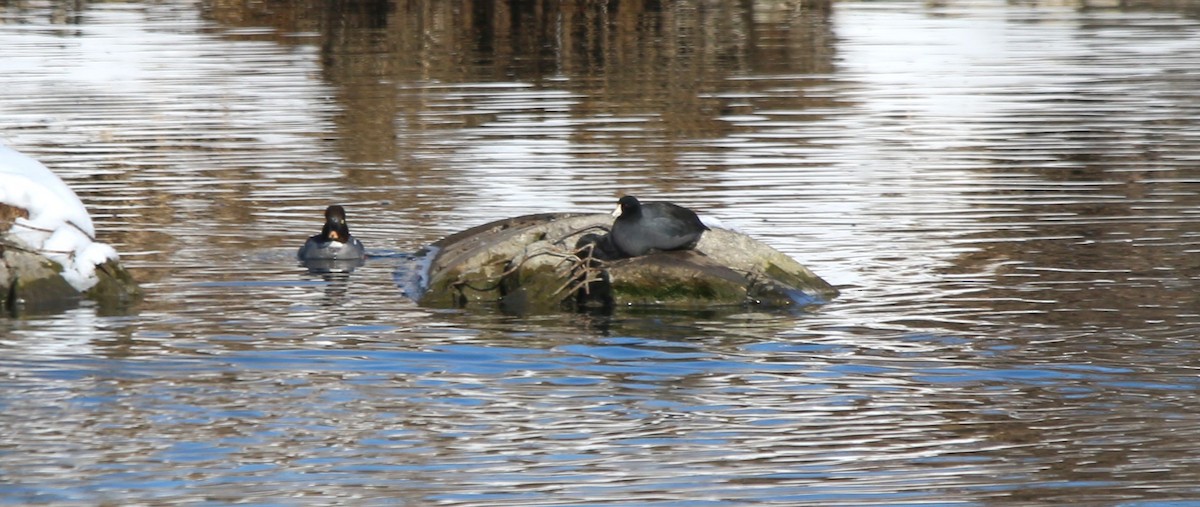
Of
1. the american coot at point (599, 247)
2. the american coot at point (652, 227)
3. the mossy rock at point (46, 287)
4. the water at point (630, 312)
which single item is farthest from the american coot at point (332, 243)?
the american coot at point (652, 227)

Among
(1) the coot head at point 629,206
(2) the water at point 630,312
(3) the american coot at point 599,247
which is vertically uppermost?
(1) the coot head at point 629,206

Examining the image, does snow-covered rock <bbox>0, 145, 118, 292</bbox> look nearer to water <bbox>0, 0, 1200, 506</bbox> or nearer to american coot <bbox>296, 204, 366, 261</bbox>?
water <bbox>0, 0, 1200, 506</bbox>

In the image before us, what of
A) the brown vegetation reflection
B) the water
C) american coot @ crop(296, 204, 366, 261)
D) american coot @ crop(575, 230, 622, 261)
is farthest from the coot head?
the brown vegetation reflection

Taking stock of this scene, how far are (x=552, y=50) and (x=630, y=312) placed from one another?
99.1 feet

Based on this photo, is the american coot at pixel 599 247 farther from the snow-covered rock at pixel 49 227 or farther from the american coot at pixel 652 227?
the snow-covered rock at pixel 49 227

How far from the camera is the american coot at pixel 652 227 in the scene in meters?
15.4

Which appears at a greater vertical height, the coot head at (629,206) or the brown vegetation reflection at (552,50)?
the coot head at (629,206)

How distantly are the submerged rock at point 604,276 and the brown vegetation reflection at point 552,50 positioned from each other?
10180 millimetres

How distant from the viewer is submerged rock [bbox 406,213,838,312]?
1533 cm

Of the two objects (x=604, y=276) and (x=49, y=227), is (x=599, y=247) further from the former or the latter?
(x=49, y=227)

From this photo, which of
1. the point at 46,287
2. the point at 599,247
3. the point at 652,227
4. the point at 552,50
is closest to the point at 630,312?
the point at 652,227

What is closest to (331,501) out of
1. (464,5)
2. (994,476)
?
(994,476)

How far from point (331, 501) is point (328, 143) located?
1831 cm

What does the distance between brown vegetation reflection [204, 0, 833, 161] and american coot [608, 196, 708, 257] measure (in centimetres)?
1087
